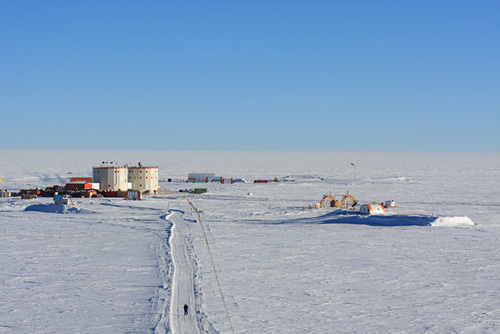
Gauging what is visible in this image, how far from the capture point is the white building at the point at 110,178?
6322 cm

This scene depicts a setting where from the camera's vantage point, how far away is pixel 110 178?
63.3m

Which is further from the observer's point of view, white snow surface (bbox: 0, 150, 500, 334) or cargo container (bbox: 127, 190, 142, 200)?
cargo container (bbox: 127, 190, 142, 200)

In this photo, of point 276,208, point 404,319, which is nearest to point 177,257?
point 404,319

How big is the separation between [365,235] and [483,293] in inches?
530

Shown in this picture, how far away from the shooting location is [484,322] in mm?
16359

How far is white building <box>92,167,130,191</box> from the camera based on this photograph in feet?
207

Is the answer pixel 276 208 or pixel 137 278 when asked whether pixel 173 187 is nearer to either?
pixel 276 208

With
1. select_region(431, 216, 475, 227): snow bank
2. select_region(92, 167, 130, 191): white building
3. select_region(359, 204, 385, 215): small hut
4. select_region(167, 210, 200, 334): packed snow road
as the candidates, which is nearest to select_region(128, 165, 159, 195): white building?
select_region(92, 167, 130, 191): white building

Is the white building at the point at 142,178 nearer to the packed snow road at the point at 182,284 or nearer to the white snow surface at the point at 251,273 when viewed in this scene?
the white snow surface at the point at 251,273

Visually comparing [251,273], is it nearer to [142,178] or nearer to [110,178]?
[110,178]

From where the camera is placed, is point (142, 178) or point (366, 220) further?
point (142, 178)

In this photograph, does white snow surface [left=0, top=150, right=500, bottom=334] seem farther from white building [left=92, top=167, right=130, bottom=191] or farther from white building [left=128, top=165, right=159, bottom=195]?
white building [left=128, top=165, right=159, bottom=195]

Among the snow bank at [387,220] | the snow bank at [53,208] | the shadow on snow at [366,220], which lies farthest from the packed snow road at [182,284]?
the snow bank at [53,208]

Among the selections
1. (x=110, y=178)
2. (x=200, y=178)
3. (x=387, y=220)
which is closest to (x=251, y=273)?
(x=387, y=220)
